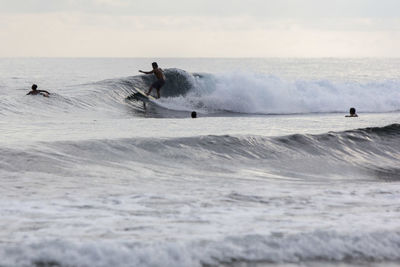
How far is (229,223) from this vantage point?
5.54 m

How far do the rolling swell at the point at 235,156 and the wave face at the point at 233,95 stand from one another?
10.4m

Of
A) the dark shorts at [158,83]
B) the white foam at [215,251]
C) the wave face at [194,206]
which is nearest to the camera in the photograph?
the white foam at [215,251]

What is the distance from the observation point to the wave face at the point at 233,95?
24.0m

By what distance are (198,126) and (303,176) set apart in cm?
495

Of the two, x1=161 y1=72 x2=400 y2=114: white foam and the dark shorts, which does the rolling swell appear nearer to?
the dark shorts

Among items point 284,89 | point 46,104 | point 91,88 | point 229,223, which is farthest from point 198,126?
point 284,89

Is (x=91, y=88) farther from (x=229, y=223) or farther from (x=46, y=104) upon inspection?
(x=229, y=223)

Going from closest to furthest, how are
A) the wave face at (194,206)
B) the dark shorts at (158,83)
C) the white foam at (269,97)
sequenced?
1. the wave face at (194,206)
2. the dark shorts at (158,83)
3. the white foam at (269,97)

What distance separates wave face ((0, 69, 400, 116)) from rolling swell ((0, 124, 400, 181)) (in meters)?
10.4

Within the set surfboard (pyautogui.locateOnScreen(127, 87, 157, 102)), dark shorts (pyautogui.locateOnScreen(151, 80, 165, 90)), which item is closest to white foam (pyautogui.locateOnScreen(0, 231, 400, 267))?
dark shorts (pyautogui.locateOnScreen(151, 80, 165, 90))

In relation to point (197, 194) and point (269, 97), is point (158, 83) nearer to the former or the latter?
point (269, 97)

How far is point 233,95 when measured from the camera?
87.2 feet

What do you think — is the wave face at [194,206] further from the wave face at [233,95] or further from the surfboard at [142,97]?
the surfboard at [142,97]

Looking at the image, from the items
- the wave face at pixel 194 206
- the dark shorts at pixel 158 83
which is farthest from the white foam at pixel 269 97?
the wave face at pixel 194 206
